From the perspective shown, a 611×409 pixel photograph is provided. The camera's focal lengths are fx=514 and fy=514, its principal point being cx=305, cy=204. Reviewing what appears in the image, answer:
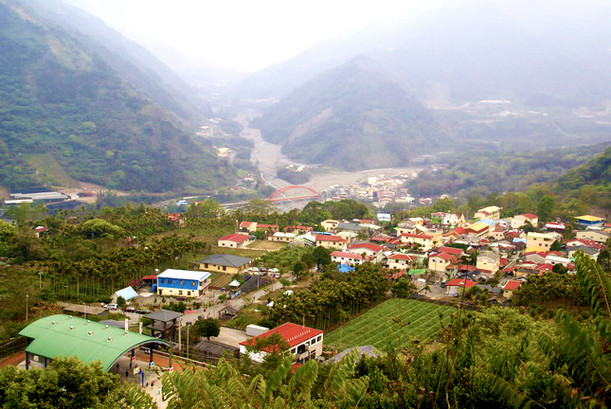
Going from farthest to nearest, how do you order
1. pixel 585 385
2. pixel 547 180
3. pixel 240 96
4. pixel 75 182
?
pixel 240 96, pixel 547 180, pixel 75 182, pixel 585 385

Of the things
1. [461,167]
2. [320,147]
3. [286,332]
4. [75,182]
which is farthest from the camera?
[320,147]

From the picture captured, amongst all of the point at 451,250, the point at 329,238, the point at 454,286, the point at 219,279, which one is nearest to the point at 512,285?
the point at 454,286

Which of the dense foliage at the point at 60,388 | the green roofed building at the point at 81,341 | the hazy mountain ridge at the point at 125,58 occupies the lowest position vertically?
the green roofed building at the point at 81,341

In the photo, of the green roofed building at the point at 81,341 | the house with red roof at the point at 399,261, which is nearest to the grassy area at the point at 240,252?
the house with red roof at the point at 399,261

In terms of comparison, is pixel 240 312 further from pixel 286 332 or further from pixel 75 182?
pixel 75 182

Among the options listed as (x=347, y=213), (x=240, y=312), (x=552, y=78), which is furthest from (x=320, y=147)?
(x=552, y=78)

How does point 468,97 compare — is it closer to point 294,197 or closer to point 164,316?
point 294,197

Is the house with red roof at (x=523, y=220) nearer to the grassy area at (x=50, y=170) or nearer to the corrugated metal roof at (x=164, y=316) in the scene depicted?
the corrugated metal roof at (x=164, y=316)

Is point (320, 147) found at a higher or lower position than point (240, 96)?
lower
